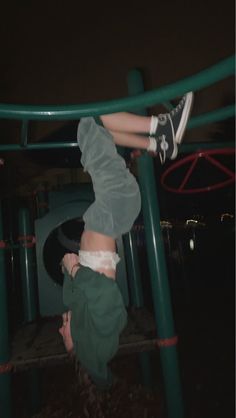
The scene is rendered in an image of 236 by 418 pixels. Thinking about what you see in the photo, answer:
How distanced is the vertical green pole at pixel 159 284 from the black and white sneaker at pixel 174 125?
2.27 feet

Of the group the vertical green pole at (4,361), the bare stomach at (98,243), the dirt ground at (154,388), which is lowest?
the dirt ground at (154,388)

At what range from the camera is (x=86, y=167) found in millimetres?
1732

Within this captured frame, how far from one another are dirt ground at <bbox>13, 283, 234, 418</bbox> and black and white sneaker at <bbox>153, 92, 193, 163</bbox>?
97.5 inches

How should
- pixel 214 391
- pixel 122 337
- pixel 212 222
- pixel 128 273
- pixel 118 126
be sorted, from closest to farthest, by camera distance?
pixel 118 126 < pixel 122 337 < pixel 214 391 < pixel 128 273 < pixel 212 222

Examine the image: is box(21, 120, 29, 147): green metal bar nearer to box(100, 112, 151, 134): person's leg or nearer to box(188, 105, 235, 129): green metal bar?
box(100, 112, 151, 134): person's leg

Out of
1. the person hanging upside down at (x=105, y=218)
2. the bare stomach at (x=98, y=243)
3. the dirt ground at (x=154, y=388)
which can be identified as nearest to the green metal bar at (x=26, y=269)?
the dirt ground at (x=154, y=388)

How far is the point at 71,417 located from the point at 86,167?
2.85 meters

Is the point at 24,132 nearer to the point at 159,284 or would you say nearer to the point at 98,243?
the point at 98,243

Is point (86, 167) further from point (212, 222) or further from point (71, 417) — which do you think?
point (212, 222)

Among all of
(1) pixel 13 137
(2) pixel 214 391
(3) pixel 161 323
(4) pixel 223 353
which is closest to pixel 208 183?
(1) pixel 13 137

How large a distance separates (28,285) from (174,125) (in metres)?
2.68

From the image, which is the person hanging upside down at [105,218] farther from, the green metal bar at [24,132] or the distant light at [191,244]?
the distant light at [191,244]

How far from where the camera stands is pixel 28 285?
3.67 meters

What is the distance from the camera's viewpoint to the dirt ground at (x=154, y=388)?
3240 millimetres
